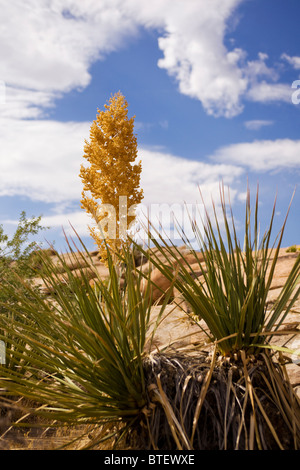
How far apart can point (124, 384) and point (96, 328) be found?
327mm

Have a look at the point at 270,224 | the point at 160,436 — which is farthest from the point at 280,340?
the point at 160,436

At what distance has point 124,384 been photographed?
7.55ft

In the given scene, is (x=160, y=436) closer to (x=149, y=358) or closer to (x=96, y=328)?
(x=149, y=358)

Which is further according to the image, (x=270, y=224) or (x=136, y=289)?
(x=270, y=224)

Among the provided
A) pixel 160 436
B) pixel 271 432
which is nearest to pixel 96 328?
pixel 160 436

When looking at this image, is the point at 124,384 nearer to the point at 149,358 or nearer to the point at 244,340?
the point at 149,358

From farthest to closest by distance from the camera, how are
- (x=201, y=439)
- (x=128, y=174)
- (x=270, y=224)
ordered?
(x=128, y=174), (x=270, y=224), (x=201, y=439)

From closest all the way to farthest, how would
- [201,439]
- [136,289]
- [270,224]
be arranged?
[201,439] < [136,289] < [270,224]

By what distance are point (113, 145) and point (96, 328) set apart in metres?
12.7

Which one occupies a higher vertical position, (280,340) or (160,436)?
(280,340)
